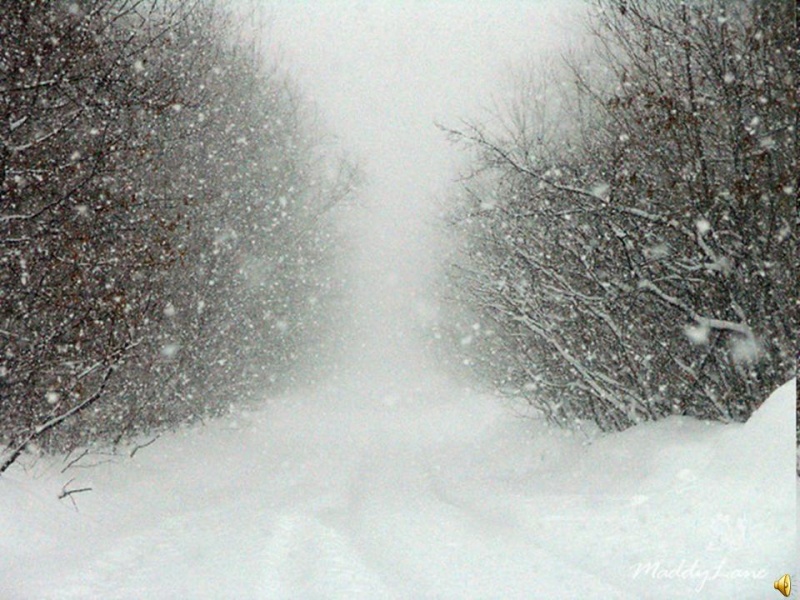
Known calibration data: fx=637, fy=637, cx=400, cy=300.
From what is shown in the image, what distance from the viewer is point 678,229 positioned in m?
8.00

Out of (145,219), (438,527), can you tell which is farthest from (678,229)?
(145,219)

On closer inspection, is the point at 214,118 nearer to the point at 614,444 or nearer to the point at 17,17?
the point at 17,17

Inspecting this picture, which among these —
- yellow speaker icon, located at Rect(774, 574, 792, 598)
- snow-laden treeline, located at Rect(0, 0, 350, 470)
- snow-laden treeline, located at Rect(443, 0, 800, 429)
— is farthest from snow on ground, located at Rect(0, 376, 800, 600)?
snow-laden treeline, located at Rect(0, 0, 350, 470)

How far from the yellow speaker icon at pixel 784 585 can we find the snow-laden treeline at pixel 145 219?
6.30 metres

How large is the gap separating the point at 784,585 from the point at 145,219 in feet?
27.7

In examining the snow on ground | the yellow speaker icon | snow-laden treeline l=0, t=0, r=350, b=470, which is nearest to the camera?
the yellow speaker icon

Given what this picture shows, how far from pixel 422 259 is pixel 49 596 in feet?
119

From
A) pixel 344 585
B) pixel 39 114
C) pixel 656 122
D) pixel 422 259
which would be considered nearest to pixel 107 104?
pixel 39 114

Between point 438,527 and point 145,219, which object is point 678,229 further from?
point 145,219

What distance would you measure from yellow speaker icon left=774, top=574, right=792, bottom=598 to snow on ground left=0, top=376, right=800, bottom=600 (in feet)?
0.26

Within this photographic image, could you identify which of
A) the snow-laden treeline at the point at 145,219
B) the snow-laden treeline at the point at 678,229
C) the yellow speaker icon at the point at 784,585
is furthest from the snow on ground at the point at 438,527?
the snow-laden treeline at the point at 145,219

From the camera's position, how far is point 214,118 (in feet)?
50.1

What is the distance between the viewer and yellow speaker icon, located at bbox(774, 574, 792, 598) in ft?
15.0

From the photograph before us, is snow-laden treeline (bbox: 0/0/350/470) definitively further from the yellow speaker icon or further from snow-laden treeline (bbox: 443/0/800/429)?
the yellow speaker icon
